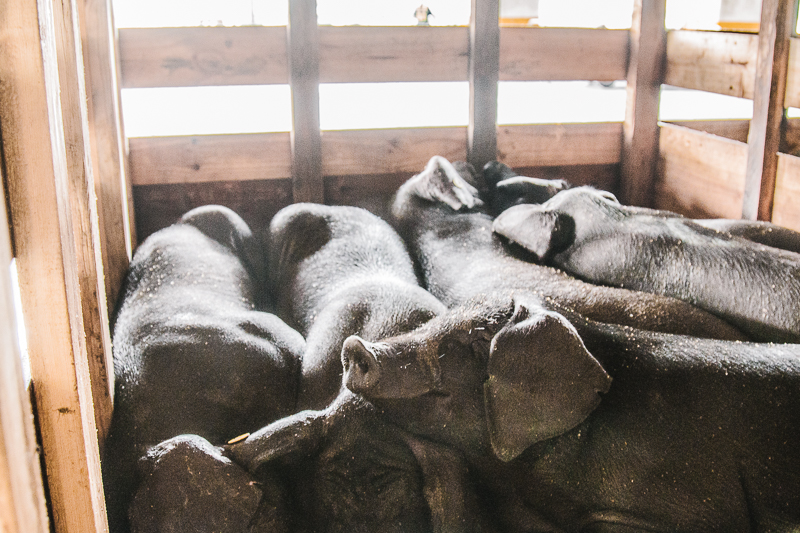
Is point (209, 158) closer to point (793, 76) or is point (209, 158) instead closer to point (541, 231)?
point (541, 231)

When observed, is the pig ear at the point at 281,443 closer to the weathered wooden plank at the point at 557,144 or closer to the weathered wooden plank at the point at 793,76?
the weathered wooden plank at the point at 557,144

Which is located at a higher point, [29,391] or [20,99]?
[20,99]

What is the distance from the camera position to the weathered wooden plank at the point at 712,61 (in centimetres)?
408

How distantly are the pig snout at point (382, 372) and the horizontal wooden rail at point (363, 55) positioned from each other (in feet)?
8.48

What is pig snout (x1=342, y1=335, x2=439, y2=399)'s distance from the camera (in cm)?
196

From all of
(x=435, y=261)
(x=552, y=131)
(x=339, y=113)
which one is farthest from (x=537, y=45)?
(x=339, y=113)

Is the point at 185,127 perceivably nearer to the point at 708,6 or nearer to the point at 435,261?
the point at 435,261

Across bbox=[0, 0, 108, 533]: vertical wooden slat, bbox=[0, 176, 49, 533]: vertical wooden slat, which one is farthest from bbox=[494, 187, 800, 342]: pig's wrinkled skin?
bbox=[0, 176, 49, 533]: vertical wooden slat

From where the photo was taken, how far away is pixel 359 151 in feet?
14.5

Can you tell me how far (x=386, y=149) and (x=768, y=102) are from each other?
6.94 ft

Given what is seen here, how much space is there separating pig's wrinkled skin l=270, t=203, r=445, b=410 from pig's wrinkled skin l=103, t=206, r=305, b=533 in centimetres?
14

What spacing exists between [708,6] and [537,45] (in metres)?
14.5

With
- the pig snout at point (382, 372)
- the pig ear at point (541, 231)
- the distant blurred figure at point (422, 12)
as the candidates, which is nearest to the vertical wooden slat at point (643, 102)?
the pig ear at point (541, 231)

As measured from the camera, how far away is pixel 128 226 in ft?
12.5
